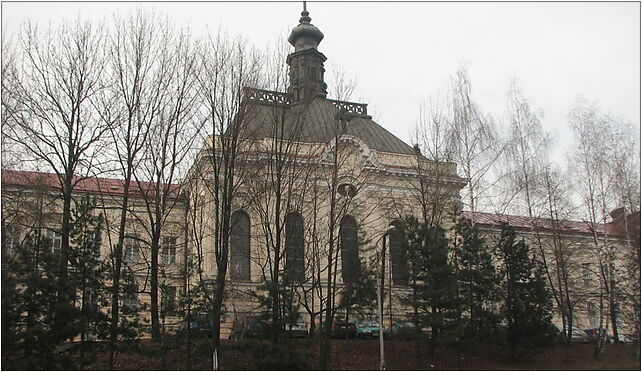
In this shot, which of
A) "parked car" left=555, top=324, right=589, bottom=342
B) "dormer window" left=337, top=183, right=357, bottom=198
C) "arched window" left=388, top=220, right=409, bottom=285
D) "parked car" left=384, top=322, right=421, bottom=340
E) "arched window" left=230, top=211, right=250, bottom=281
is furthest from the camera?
"parked car" left=555, top=324, right=589, bottom=342

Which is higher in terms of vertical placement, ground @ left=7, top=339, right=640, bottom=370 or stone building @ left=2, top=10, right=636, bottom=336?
stone building @ left=2, top=10, right=636, bottom=336

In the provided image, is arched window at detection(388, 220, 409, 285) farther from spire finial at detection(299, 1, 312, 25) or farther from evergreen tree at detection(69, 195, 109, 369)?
spire finial at detection(299, 1, 312, 25)

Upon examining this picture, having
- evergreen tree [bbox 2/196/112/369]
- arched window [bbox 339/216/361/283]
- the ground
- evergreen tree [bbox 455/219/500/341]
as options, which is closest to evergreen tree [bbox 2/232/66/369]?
evergreen tree [bbox 2/196/112/369]

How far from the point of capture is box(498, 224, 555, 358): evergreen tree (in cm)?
2670

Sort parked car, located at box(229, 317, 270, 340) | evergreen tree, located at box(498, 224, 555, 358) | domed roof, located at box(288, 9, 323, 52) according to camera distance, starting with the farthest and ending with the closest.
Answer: domed roof, located at box(288, 9, 323, 52) < evergreen tree, located at box(498, 224, 555, 358) < parked car, located at box(229, 317, 270, 340)

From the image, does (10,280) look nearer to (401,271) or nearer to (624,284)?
(401,271)

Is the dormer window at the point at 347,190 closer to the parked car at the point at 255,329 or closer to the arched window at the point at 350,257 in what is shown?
the arched window at the point at 350,257

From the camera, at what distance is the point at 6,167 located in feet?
69.5

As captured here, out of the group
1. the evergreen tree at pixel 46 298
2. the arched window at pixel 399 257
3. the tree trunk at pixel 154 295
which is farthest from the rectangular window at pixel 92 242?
the arched window at pixel 399 257

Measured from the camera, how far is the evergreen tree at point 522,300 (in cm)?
2670

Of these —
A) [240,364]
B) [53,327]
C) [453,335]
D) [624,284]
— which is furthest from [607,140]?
[53,327]

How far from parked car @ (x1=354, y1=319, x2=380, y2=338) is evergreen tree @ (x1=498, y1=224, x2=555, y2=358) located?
21.1ft

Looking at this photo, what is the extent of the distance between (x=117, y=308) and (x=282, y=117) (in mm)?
10141

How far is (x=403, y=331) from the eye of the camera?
2673 centimetres
